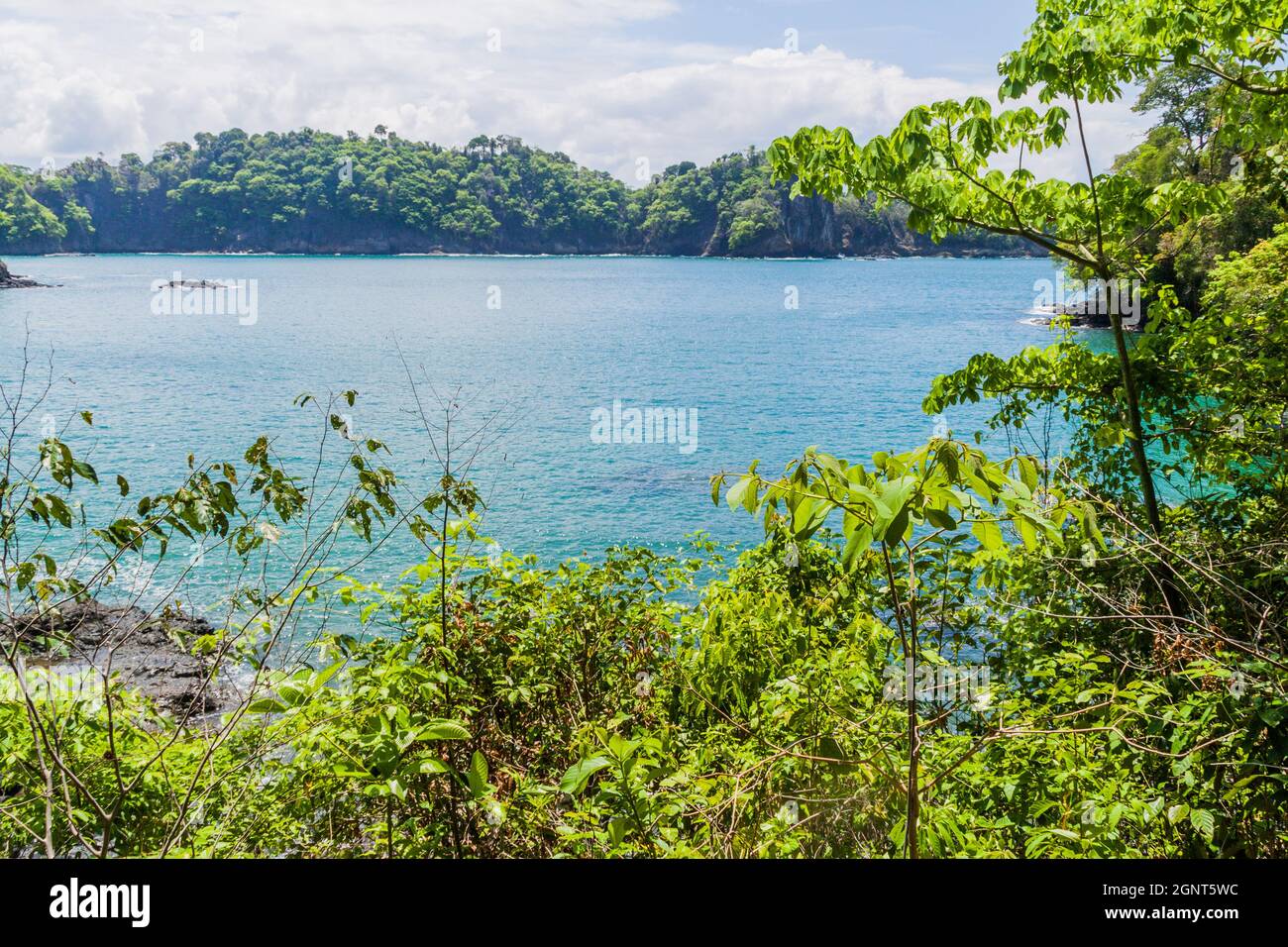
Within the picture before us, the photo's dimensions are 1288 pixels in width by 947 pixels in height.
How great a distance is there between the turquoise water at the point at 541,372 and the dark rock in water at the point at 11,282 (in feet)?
5.94

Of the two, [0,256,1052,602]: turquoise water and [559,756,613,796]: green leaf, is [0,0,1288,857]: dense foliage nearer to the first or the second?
[559,756,613,796]: green leaf

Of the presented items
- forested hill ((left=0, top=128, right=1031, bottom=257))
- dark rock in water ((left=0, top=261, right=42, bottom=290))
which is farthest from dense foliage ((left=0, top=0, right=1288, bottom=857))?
forested hill ((left=0, top=128, right=1031, bottom=257))

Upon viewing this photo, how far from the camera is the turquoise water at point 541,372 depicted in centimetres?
2128

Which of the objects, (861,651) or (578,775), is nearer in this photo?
(578,775)

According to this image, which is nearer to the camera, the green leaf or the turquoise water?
the green leaf

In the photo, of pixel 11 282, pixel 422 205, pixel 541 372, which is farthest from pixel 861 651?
pixel 422 205

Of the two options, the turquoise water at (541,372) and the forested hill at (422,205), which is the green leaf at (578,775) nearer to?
the turquoise water at (541,372)

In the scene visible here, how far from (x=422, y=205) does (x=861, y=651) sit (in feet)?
489

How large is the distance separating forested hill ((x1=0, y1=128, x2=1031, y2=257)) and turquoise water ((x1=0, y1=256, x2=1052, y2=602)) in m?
47.9

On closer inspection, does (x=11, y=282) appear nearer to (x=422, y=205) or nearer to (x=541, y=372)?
(x=541, y=372)

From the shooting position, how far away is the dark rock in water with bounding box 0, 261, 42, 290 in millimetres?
73812

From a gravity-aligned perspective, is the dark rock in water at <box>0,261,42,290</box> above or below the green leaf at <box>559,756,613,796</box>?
above

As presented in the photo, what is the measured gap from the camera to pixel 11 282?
75.1 m
